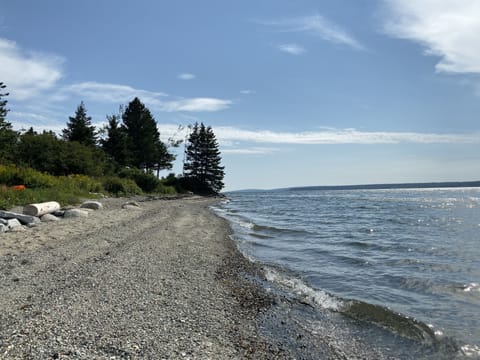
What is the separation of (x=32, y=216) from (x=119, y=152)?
3916 centimetres

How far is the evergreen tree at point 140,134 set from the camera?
5784 centimetres

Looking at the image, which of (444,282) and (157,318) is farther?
(444,282)

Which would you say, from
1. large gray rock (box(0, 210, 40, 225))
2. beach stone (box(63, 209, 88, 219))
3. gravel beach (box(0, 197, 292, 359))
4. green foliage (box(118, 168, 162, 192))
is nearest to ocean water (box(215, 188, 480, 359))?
gravel beach (box(0, 197, 292, 359))

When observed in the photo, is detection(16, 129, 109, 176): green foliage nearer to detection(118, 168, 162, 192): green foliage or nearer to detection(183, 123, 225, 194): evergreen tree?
detection(118, 168, 162, 192): green foliage

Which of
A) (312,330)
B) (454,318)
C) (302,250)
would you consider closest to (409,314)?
(454,318)

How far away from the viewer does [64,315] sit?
5.58 m

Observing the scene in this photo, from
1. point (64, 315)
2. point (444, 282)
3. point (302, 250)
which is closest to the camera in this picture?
point (64, 315)

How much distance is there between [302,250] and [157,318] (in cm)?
969

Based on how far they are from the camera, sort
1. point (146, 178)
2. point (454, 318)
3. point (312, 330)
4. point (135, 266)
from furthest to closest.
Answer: point (146, 178) < point (135, 266) < point (454, 318) < point (312, 330)

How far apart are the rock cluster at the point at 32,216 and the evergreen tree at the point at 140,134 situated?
39647 mm

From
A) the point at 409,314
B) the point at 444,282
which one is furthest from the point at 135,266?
the point at 444,282

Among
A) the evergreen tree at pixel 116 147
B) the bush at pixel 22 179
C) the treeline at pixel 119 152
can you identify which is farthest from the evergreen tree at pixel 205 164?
the bush at pixel 22 179

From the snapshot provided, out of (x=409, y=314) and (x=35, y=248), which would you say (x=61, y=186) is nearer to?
(x=35, y=248)

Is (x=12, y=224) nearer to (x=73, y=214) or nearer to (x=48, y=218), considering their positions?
(x=48, y=218)
